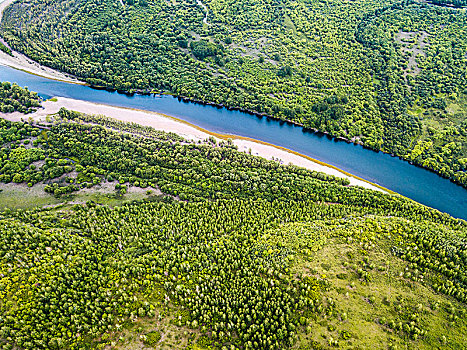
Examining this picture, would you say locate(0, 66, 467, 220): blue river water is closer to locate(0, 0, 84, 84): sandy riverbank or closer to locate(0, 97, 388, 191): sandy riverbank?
locate(0, 0, 84, 84): sandy riverbank

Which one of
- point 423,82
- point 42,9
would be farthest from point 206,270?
point 42,9

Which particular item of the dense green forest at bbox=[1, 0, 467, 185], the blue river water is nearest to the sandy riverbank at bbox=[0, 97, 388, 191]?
the blue river water

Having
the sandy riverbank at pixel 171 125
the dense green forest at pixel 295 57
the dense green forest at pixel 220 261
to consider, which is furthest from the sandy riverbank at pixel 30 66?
the dense green forest at pixel 220 261

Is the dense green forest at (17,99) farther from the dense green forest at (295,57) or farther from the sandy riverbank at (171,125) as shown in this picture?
the dense green forest at (295,57)

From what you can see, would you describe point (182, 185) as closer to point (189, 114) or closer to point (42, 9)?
point (189, 114)

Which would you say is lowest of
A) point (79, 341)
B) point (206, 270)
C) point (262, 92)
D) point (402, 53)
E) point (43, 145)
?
point (79, 341)
